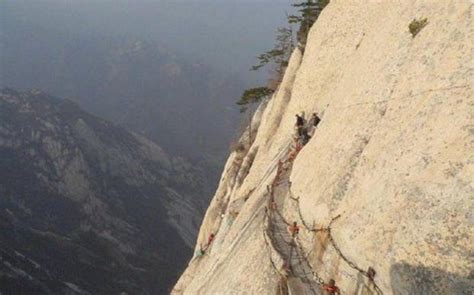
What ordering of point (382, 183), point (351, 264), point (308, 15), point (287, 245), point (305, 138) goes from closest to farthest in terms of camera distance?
point (382, 183), point (351, 264), point (287, 245), point (305, 138), point (308, 15)

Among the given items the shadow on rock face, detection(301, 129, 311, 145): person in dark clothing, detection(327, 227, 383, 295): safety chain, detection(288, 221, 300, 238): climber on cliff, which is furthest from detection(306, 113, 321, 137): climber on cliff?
the shadow on rock face

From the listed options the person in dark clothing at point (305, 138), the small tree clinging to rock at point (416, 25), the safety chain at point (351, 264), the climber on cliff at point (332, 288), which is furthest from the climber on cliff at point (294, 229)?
the small tree clinging to rock at point (416, 25)

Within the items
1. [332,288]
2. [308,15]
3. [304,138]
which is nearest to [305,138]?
[304,138]

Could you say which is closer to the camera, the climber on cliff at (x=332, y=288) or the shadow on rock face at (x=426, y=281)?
Result: the shadow on rock face at (x=426, y=281)

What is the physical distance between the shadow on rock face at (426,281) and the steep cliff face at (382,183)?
3cm

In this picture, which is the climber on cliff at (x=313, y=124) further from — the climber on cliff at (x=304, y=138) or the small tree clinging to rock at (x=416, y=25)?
the small tree clinging to rock at (x=416, y=25)

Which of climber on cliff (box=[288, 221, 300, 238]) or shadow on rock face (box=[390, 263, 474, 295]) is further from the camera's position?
climber on cliff (box=[288, 221, 300, 238])

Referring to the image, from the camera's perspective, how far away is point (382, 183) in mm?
19250

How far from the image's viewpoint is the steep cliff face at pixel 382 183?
1633cm

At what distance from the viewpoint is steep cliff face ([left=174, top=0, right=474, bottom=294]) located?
1633 cm

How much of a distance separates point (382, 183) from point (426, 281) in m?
4.17

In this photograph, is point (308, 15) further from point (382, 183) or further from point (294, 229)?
point (382, 183)

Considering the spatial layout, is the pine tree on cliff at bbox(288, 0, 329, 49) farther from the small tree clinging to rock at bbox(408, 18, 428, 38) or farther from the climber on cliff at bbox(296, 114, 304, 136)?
the small tree clinging to rock at bbox(408, 18, 428, 38)

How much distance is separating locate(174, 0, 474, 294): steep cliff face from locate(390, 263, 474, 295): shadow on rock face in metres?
0.03
